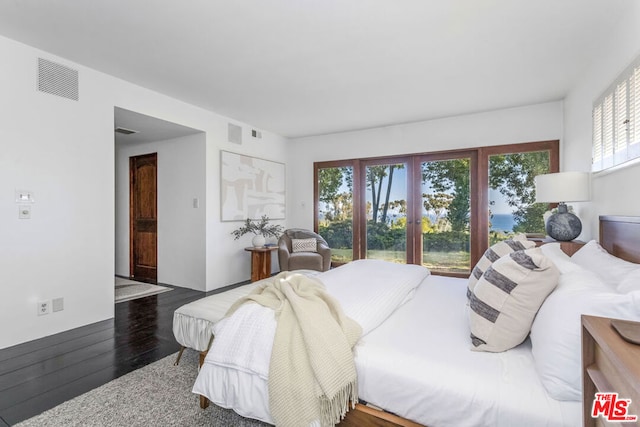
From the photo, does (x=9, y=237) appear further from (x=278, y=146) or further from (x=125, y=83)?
(x=278, y=146)

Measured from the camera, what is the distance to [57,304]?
2.96m

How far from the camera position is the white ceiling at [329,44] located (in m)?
2.24

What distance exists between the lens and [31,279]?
110 inches

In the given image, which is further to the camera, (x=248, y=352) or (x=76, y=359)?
(x=76, y=359)

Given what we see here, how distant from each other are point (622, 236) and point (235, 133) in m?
4.62

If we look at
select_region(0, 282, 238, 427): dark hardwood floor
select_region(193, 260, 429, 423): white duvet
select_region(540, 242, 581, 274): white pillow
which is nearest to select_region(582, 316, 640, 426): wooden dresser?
select_region(540, 242, 581, 274): white pillow

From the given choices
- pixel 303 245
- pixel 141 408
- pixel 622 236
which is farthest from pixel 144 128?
Answer: pixel 622 236

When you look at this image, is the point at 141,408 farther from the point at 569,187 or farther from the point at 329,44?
the point at 569,187

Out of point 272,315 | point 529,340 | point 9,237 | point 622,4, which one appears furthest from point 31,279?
point 622,4

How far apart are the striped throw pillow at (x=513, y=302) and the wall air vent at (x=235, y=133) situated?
4.33 meters

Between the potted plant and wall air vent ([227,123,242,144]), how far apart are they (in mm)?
1273

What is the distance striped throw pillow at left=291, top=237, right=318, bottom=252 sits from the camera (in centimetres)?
502

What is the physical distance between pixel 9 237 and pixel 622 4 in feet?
16.6

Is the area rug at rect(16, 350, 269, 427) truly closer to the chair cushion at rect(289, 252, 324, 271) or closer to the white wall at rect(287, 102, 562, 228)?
the chair cushion at rect(289, 252, 324, 271)
